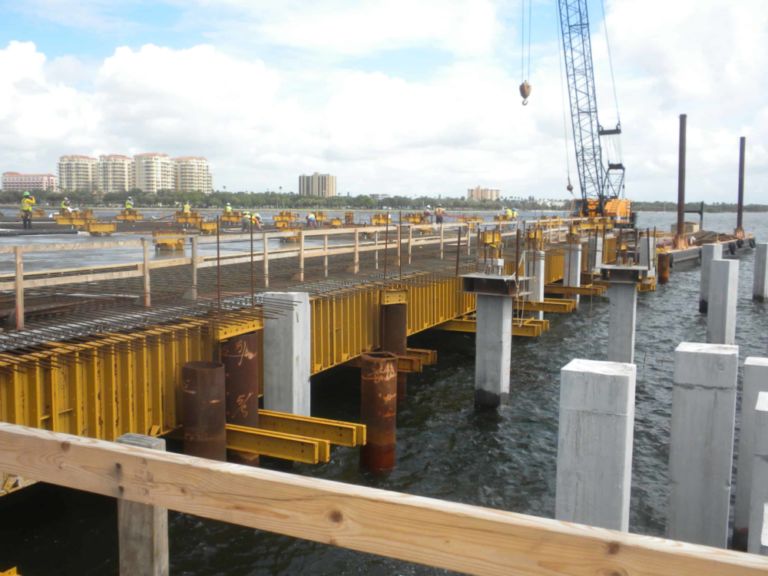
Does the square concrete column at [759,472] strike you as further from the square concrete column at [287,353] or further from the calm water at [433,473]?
the square concrete column at [287,353]

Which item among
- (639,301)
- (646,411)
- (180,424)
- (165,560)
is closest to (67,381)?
(180,424)

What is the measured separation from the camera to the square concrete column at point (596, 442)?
24.5ft

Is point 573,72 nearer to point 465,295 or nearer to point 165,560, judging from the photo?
point 465,295

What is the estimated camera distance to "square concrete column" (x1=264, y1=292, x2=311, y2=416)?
12.0 meters

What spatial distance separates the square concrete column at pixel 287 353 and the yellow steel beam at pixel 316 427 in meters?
0.62

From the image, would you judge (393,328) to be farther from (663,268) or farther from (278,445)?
(663,268)

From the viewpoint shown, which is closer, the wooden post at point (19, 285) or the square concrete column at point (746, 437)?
the square concrete column at point (746, 437)

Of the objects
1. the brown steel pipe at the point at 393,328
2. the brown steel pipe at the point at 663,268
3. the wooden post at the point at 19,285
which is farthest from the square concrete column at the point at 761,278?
the wooden post at the point at 19,285

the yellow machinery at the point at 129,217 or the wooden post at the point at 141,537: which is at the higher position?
the yellow machinery at the point at 129,217

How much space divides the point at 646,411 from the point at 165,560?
1602cm

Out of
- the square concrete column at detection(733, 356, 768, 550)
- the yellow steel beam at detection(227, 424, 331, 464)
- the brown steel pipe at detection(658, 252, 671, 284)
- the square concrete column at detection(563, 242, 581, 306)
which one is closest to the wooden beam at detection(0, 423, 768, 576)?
the square concrete column at detection(733, 356, 768, 550)

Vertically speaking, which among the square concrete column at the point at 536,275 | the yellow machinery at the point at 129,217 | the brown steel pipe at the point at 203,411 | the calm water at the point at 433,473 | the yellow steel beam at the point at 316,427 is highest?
the yellow machinery at the point at 129,217

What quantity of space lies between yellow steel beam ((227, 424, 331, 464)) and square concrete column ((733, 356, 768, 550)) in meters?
5.46

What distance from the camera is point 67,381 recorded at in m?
8.76
